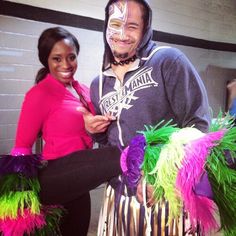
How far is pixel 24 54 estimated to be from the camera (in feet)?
6.30

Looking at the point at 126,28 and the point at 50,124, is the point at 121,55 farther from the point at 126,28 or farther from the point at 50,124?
the point at 50,124

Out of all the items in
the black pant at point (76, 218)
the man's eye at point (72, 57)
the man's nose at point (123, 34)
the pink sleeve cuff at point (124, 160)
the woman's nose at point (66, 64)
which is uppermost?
the man's nose at point (123, 34)

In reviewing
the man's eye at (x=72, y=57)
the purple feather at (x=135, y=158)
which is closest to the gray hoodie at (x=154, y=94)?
the purple feather at (x=135, y=158)

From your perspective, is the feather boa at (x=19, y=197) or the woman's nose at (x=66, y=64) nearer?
the feather boa at (x=19, y=197)

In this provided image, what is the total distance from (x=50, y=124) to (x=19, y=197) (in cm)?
43

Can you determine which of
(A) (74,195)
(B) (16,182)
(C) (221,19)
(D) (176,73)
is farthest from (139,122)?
(C) (221,19)

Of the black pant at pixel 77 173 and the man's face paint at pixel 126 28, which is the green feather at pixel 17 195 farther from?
the man's face paint at pixel 126 28

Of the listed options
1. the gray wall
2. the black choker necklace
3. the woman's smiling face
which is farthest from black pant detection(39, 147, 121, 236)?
the gray wall

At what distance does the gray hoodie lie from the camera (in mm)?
884

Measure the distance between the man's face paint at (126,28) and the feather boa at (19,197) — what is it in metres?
0.44

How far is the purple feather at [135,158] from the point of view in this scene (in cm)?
82

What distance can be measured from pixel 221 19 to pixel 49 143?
2.06 m

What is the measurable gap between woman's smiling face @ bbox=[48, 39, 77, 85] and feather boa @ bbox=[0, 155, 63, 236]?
489 millimetres

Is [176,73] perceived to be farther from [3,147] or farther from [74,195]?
[3,147]
